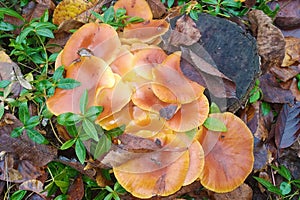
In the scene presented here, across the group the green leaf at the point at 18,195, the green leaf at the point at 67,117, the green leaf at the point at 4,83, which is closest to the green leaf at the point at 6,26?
the green leaf at the point at 4,83

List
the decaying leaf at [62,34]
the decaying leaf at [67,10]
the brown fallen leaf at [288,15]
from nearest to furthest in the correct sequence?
the decaying leaf at [62,34] < the decaying leaf at [67,10] < the brown fallen leaf at [288,15]

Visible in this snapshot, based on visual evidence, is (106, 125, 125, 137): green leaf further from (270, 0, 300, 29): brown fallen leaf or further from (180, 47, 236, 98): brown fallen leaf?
(270, 0, 300, 29): brown fallen leaf

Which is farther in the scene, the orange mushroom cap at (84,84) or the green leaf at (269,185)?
the green leaf at (269,185)

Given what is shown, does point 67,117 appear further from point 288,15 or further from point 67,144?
point 288,15

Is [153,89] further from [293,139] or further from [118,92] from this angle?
[293,139]

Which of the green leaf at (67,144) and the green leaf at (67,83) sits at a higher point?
the green leaf at (67,83)

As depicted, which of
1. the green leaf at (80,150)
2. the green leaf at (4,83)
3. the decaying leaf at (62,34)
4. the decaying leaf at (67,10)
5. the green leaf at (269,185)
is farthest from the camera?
the decaying leaf at (67,10)

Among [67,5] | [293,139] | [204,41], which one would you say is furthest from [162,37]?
[293,139]

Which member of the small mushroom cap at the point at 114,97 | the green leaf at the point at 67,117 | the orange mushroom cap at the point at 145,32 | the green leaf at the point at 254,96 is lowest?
the green leaf at the point at 254,96

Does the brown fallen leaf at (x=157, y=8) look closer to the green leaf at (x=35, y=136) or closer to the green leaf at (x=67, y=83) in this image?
the green leaf at (x=67, y=83)
